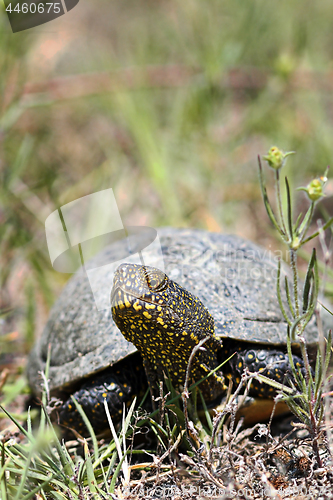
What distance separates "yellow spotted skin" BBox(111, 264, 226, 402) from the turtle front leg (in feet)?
0.62

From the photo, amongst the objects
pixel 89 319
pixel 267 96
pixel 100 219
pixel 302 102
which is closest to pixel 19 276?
pixel 100 219

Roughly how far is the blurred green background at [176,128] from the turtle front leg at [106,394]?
120cm

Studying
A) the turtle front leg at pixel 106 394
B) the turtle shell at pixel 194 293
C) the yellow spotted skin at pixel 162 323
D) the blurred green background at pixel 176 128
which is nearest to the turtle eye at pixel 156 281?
the yellow spotted skin at pixel 162 323

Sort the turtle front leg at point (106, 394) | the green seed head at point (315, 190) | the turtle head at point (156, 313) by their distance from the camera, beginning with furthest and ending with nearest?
the turtle front leg at point (106, 394) → the turtle head at point (156, 313) → the green seed head at point (315, 190)

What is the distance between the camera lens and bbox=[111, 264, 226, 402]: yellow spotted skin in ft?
5.09

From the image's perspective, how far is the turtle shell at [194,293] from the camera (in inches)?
75.4

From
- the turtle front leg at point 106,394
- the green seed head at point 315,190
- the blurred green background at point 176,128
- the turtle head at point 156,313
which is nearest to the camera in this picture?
the green seed head at point 315,190

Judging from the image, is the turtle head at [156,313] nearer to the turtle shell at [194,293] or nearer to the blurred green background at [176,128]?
the turtle shell at [194,293]

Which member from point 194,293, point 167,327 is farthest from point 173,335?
point 194,293

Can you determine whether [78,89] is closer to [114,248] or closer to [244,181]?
[244,181]

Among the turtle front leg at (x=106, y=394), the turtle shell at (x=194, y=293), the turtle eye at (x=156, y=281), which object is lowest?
the turtle front leg at (x=106, y=394)

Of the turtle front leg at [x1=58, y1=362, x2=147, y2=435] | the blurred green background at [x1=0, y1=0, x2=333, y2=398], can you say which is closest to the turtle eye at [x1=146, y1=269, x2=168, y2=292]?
the turtle front leg at [x1=58, y1=362, x2=147, y2=435]

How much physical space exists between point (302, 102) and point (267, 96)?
0.50 meters

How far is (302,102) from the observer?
15.2ft
